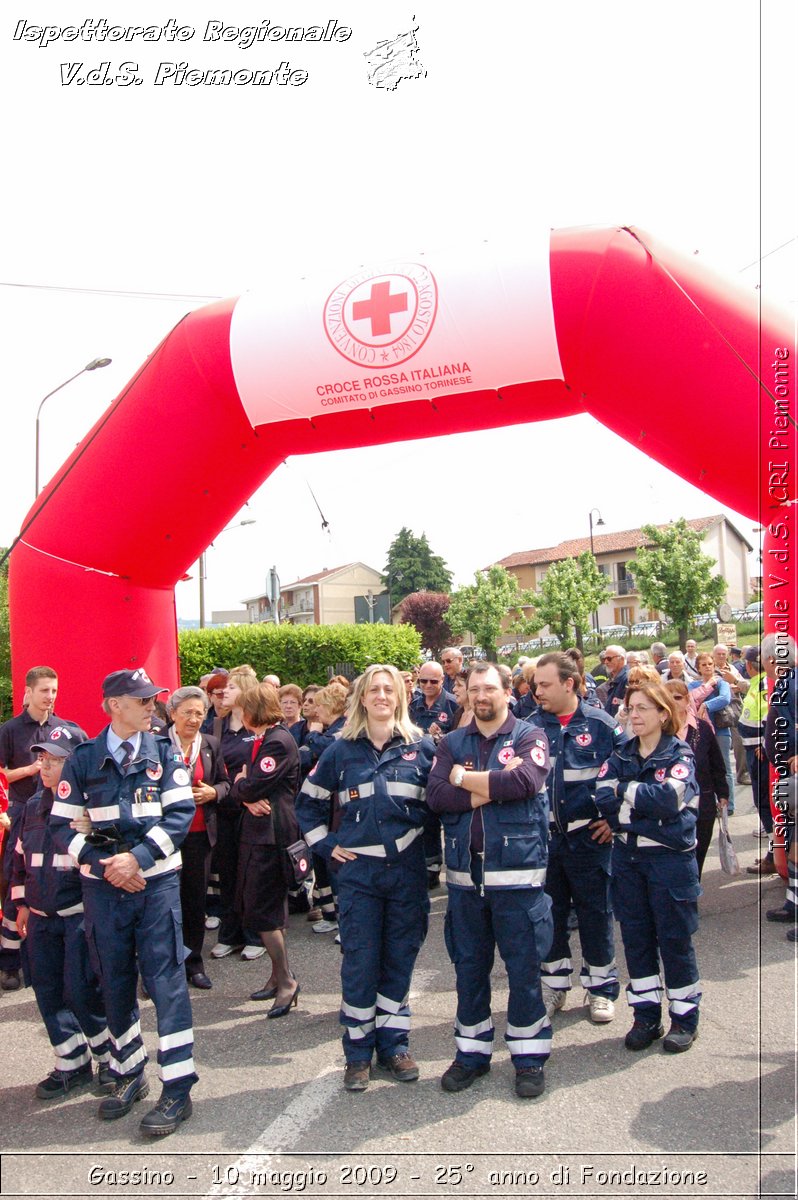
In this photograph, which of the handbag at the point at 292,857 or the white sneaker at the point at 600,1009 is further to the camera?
the handbag at the point at 292,857

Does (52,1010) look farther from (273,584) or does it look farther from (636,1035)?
(273,584)

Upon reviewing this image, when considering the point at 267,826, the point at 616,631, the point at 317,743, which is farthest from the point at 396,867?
the point at 616,631

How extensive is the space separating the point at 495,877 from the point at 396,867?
50cm

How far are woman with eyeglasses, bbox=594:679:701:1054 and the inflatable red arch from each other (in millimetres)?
1476

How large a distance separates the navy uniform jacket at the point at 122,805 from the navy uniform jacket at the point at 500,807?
1.18 m

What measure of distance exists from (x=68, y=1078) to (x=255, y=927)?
1280 millimetres

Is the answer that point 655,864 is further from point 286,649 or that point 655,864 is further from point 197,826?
point 286,649

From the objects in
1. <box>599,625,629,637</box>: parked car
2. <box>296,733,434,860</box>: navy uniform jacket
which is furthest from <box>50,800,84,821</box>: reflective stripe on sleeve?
<box>599,625,629,637</box>: parked car

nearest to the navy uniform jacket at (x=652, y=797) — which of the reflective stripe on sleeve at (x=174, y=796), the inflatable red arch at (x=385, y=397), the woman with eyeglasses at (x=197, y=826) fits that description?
the inflatable red arch at (x=385, y=397)

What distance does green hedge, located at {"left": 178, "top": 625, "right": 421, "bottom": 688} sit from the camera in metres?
22.4

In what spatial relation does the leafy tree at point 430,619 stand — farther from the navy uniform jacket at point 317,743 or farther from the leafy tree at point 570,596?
the navy uniform jacket at point 317,743

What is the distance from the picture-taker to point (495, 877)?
4.09 meters

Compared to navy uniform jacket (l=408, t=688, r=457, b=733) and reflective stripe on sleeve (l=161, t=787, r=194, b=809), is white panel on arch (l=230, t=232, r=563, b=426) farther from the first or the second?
reflective stripe on sleeve (l=161, t=787, r=194, b=809)

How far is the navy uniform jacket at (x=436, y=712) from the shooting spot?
8.39 metres
